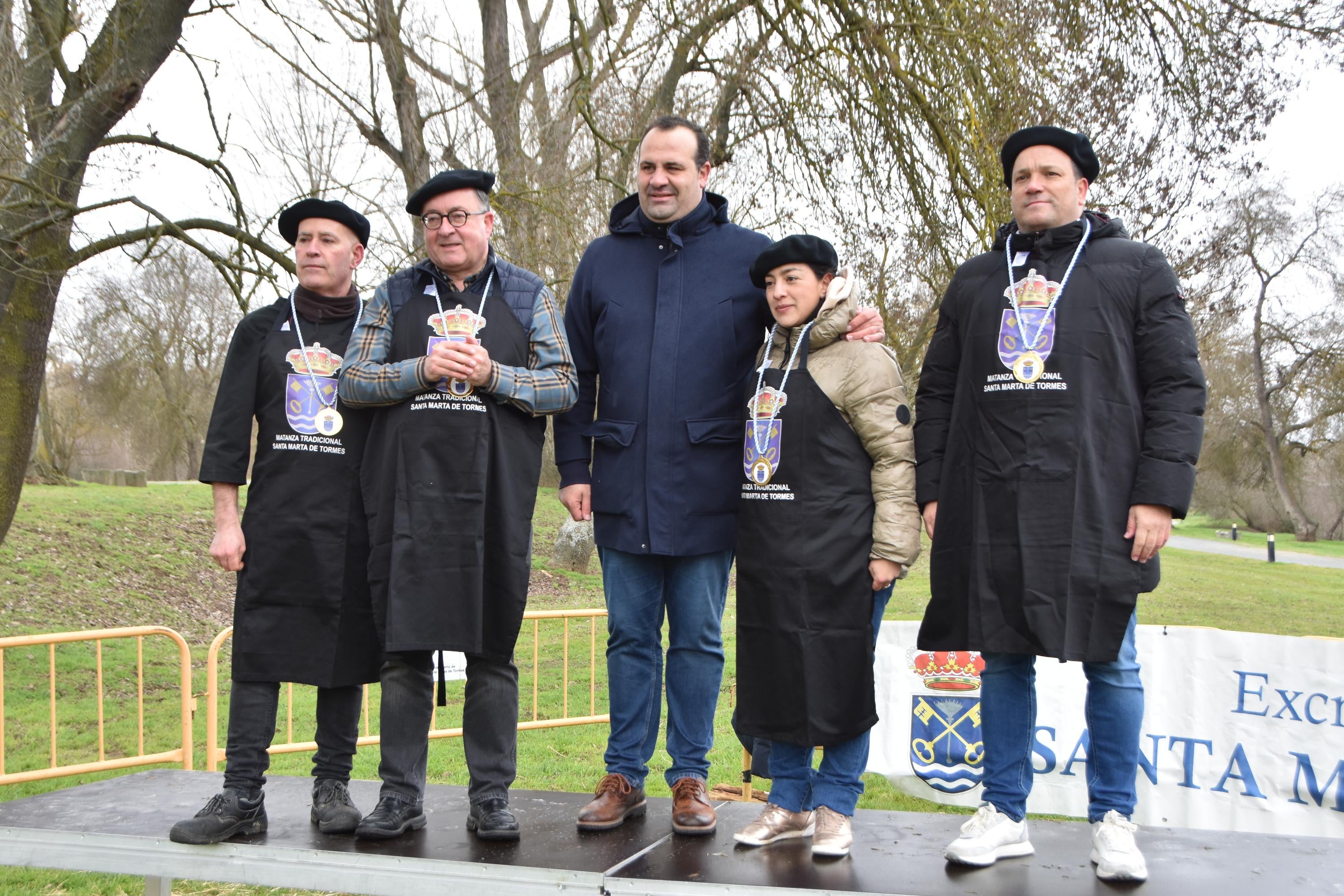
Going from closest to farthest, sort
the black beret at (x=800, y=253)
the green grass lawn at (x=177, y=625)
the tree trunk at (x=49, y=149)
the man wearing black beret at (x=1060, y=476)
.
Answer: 1. the man wearing black beret at (x=1060, y=476)
2. the black beret at (x=800, y=253)
3. the tree trunk at (x=49, y=149)
4. the green grass lawn at (x=177, y=625)

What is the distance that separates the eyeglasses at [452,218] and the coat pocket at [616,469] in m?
0.77

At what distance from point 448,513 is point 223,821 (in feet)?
3.85

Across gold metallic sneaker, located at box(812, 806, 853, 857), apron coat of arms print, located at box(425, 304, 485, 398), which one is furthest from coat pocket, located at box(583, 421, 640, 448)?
gold metallic sneaker, located at box(812, 806, 853, 857)

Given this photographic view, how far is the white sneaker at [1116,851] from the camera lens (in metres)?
2.82

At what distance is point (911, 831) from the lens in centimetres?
337

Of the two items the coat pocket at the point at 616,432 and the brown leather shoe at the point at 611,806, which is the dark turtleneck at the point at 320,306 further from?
the brown leather shoe at the point at 611,806

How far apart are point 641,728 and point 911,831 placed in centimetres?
93

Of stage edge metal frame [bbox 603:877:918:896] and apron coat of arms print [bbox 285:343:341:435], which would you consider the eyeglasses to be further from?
stage edge metal frame [bbox 603:877:918:896]

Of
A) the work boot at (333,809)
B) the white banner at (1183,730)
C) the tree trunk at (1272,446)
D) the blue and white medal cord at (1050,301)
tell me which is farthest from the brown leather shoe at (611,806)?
the tree trunk at (1272,446)

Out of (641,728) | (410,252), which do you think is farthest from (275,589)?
(410,252)

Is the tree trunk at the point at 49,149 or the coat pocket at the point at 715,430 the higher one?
the tree trunk at the point at 49,149

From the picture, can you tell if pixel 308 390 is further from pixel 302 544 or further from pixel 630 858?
pixel 630 858

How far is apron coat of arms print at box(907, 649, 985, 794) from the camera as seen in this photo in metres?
5.88

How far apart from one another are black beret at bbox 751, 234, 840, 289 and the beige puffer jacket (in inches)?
4.0
